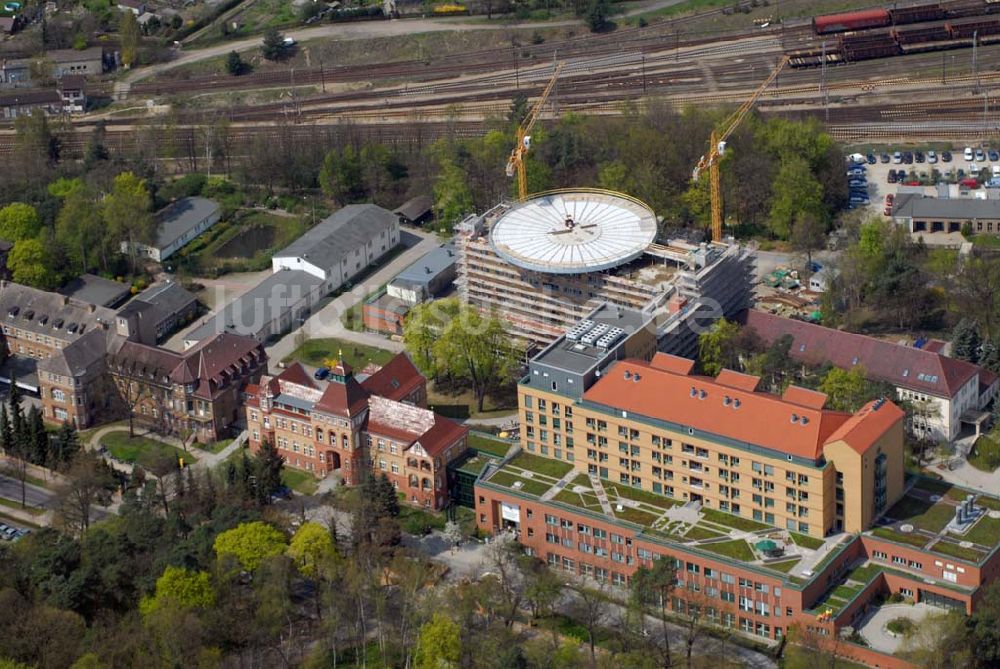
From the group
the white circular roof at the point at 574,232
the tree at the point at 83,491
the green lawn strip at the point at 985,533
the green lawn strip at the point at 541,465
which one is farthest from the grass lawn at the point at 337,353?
the green lawn strip at the point at 985,533

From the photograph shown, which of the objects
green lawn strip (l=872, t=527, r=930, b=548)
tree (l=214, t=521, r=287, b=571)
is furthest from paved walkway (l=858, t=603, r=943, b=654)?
tree (l=214, t=521, r=287, b=571)

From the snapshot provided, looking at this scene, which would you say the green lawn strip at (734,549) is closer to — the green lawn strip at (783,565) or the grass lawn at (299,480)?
the green lawn strip at (783,565)

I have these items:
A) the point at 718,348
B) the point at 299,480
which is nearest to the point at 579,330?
the point at 718,348

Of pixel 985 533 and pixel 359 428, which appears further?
pixel 359 428

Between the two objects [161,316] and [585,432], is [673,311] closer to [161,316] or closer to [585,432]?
[585,432]

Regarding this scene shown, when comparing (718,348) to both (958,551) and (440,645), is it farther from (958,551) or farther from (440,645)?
(440,645)

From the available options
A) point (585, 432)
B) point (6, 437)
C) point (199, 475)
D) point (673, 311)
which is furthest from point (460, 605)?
point (6, 437)
